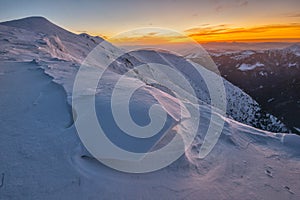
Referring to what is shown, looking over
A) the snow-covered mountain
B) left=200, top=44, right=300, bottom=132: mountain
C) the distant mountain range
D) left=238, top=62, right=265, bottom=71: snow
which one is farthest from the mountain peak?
left=238, top=62, right=265, bottom=71: snow

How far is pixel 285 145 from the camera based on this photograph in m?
4.82

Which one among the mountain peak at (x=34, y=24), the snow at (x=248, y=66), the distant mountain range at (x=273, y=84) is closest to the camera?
the mountain peak at (x=34, y=24)

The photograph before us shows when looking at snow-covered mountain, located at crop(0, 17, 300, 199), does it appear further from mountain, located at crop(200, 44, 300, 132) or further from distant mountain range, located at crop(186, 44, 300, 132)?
mountain, located at crop(200, 44, 300, 132)

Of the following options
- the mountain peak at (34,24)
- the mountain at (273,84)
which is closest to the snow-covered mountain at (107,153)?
the mountain peak at (34,24)

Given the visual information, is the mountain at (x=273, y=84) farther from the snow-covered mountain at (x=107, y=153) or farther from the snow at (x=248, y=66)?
the snow-covered mountain at (x=107, y=153)

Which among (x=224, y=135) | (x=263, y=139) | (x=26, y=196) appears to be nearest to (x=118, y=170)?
(x=26, y=196)

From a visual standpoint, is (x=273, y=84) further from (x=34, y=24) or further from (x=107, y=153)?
(x=107, y=153)

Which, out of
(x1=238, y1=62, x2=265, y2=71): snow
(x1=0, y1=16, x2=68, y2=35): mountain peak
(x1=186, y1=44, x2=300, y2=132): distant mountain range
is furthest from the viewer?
(x1=238, y1=62, x2=265, y2=71): snow

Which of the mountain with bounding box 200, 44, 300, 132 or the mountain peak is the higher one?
the mountain peak

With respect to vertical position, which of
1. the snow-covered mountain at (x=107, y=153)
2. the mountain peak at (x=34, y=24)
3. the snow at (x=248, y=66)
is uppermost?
the snow-covered mountain at (x=107, y=153)

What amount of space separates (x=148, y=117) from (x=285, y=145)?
10.1 feet

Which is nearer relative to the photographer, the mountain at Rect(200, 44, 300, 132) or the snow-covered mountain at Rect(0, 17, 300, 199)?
the snow-covered mountain at Rect(0, 17, 300, 199)

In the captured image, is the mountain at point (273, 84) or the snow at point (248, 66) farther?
the snow at point (248, 66)

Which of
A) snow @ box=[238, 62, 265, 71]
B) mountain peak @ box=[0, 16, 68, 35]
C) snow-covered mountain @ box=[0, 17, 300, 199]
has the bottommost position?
snow @ box=[238, 62, 265, 71]
